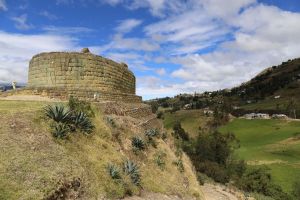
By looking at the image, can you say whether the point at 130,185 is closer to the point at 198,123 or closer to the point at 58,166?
the point at 58,166

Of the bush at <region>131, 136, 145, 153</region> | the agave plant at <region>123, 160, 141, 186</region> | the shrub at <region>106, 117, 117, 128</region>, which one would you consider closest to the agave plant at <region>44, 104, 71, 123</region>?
the agave plant at <region>123, 160, 141, 186</region>

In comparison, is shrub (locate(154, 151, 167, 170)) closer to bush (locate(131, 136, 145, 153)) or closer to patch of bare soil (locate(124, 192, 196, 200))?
bush (locate(131, 136, 145, 153))

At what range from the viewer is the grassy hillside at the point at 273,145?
5838 cm

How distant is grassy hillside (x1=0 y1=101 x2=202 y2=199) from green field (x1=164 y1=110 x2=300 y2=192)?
3607cm

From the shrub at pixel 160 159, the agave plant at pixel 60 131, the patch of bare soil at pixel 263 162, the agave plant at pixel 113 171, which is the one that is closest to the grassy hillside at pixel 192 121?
the patch of bare soil at pixel 263 162

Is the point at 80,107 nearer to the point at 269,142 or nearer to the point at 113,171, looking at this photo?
the point at 113,171

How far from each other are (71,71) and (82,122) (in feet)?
46.6

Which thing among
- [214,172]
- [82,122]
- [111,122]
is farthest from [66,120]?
[214,172]

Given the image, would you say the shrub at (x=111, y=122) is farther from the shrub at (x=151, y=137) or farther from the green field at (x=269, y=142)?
the green field at (x=269, y=142)

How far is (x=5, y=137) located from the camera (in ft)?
40.5

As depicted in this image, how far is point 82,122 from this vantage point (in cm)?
1548

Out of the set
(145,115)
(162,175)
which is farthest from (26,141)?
(145,115)

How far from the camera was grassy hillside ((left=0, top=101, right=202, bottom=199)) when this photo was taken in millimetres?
10398

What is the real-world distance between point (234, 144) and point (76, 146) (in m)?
81.7
